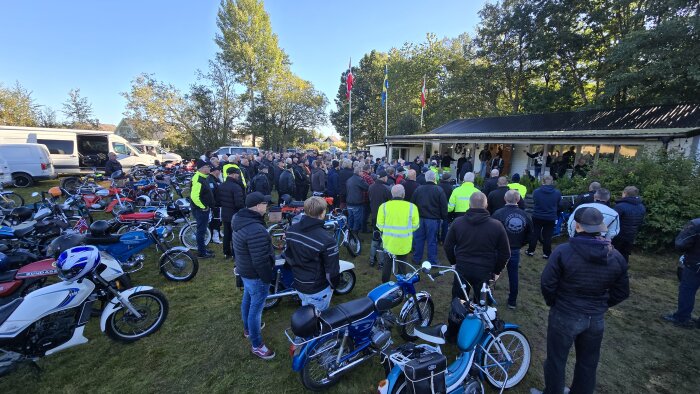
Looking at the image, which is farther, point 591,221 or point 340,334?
point 340,334

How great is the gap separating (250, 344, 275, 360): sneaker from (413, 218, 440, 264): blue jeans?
3346 mm

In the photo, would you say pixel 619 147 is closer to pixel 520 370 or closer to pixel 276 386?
pixel 520 370

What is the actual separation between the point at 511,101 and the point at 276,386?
1188 inches

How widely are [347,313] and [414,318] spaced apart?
130 cm

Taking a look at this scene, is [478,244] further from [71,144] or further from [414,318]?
[71,144]

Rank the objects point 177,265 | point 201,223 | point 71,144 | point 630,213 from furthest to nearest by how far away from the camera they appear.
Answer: point 71,144
point 201,223
point 177,265
point 630,213

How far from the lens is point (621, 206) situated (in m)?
4.97

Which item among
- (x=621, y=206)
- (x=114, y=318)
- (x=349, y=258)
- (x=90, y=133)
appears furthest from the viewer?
(x=90, y=133)

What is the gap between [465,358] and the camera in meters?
2.61

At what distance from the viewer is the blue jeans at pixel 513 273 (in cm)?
424

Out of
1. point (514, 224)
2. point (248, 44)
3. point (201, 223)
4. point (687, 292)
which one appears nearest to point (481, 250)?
point (514, 224)

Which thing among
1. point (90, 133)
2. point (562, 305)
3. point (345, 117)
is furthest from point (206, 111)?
point (562, 305)

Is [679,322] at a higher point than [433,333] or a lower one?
lower

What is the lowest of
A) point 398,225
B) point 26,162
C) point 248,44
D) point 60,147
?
point 398,225
